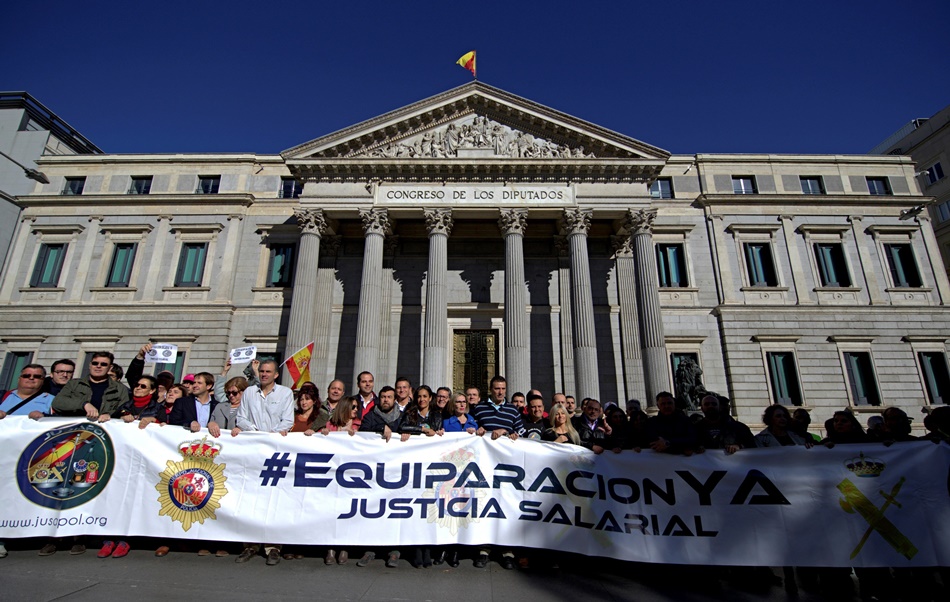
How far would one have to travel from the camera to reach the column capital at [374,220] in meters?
20.9

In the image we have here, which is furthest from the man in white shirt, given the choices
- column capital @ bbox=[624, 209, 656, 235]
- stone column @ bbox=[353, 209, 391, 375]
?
column capital @ bbox=[624, 209, 656, 235]

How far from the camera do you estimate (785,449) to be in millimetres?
6023

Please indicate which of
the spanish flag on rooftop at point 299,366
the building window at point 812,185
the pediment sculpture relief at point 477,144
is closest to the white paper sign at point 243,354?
the spanish flag on rooftop at point 299,366

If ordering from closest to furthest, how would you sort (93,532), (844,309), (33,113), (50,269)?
(93,532) < (844,309) < (50,269) < (33,113)

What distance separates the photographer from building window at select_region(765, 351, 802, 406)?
21391 mm

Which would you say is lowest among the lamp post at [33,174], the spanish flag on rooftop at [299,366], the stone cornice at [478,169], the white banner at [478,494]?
the white banner at [478,494]

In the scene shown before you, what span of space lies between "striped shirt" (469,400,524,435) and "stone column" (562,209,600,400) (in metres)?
11.7

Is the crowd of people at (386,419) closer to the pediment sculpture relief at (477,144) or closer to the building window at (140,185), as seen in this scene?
the pediment sculpture relief at (477,144)

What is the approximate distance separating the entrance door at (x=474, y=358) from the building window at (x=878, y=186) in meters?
22.4

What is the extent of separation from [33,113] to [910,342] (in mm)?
48618

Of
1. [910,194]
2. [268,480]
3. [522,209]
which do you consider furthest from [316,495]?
[910,194]

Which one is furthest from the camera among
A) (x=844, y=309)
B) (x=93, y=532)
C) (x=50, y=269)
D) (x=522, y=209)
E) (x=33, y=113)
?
(x=33, y=113)

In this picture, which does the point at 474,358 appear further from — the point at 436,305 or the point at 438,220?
the point at 438,220

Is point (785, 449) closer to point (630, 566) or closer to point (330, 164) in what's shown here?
point (630, 566)
